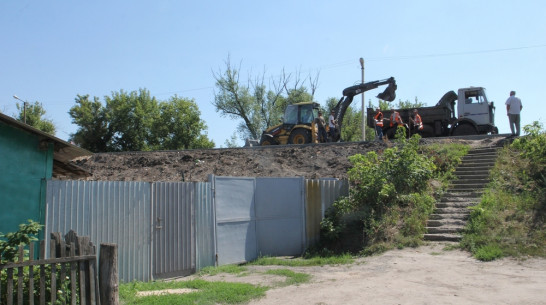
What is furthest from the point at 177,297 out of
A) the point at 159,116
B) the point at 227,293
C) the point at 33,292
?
the point at 159,116

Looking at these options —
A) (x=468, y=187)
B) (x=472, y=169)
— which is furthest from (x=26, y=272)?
(x=472, y=169)

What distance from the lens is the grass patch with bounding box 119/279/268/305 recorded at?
7246 mm

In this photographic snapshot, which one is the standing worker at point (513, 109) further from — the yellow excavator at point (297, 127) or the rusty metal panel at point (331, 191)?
the yellow excavator at point (297, 127)

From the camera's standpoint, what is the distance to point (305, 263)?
10.8 metres

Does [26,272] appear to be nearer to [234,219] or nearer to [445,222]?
[234,219]

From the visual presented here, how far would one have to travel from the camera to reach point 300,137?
24875mm

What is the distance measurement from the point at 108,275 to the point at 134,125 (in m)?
37.7

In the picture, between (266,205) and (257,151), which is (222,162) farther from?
(266,205)

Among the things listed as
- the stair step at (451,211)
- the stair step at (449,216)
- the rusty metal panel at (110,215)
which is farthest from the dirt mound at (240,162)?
the rusty metal panel at (110,215)

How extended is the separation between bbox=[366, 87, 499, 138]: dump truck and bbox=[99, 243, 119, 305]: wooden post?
19.4 m

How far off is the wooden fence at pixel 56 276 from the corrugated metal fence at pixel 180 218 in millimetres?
2103

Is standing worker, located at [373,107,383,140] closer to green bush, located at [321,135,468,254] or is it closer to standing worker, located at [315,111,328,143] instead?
standing worker, located at [315,111,328,143]

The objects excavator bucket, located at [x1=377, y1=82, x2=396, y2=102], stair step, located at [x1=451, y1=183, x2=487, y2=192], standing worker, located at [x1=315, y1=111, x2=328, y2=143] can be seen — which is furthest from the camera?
excavator bucket, located at [x1=377, y1=82, x2=396, y2=102]

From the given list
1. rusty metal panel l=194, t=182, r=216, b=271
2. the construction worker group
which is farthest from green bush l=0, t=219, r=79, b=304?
the construction worker group
